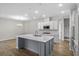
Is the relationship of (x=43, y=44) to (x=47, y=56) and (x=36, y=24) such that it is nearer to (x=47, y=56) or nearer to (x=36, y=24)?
(x=47, y=56)

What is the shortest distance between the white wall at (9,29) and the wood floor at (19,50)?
0.17 metres

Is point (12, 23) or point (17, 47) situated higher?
point (12, 23)

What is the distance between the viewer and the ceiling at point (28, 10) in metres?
2.06

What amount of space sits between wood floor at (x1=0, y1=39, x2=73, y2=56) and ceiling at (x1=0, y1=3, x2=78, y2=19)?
818 mm

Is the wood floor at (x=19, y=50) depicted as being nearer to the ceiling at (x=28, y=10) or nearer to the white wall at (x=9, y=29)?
the white wall at (x=9, y=29)

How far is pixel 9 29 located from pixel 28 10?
78 cm

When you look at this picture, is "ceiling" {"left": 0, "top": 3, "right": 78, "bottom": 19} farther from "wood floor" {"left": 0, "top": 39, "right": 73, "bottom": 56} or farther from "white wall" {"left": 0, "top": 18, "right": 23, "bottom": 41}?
"wood floor" {"left": 0, "top": 39, "right": 73, "bottom": 56}

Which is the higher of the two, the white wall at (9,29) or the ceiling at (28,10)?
the ceiling at (28,10)

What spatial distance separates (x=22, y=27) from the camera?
228 cm

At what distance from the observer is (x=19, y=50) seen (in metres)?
2.65

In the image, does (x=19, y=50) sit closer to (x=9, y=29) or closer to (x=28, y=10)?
(x=9, y=29)

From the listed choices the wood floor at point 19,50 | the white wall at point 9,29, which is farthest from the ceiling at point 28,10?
the wood floor at point 19,50

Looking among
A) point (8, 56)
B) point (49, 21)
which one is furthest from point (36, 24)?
point (8, 56)

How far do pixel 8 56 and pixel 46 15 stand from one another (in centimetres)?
157
